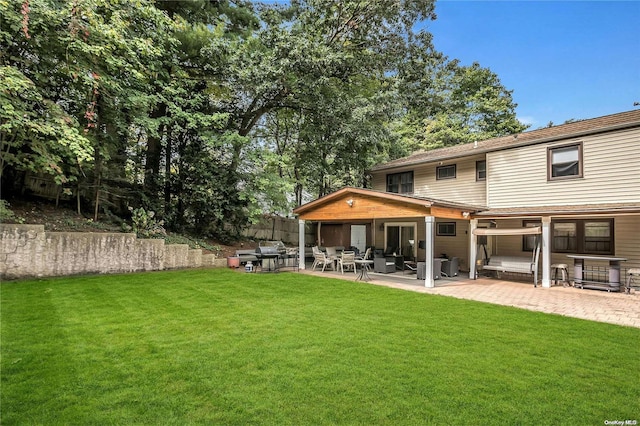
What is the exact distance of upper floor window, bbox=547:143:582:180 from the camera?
32.7ft

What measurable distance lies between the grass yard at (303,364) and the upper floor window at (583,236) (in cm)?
582

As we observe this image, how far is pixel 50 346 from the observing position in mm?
3951

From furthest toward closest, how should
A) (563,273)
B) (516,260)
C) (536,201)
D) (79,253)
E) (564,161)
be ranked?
(536,201), (516,260), (564,161), (563,273), (79,253)

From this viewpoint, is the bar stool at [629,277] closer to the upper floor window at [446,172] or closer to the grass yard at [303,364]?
the grass yard at [303,364]

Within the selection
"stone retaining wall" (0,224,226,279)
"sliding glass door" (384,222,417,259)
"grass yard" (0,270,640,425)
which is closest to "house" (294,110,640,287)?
"sliding glass door" (384,222,417,259)

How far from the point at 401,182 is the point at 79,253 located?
485 inches

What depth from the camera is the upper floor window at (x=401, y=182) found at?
1485 centimetres

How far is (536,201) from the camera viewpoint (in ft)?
35.3

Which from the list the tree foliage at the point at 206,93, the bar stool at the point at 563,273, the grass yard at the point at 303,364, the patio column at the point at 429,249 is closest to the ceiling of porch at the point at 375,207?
the patio column at the point at 429,249

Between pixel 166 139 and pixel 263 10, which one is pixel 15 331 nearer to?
pixel 166 139

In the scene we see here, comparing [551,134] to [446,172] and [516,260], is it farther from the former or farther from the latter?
[516,260]

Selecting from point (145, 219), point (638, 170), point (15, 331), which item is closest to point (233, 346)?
point (15, 331)

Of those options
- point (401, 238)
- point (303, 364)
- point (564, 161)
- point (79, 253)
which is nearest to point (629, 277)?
point (564, 161)

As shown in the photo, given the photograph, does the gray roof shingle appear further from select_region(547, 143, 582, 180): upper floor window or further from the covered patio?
the covered patio
